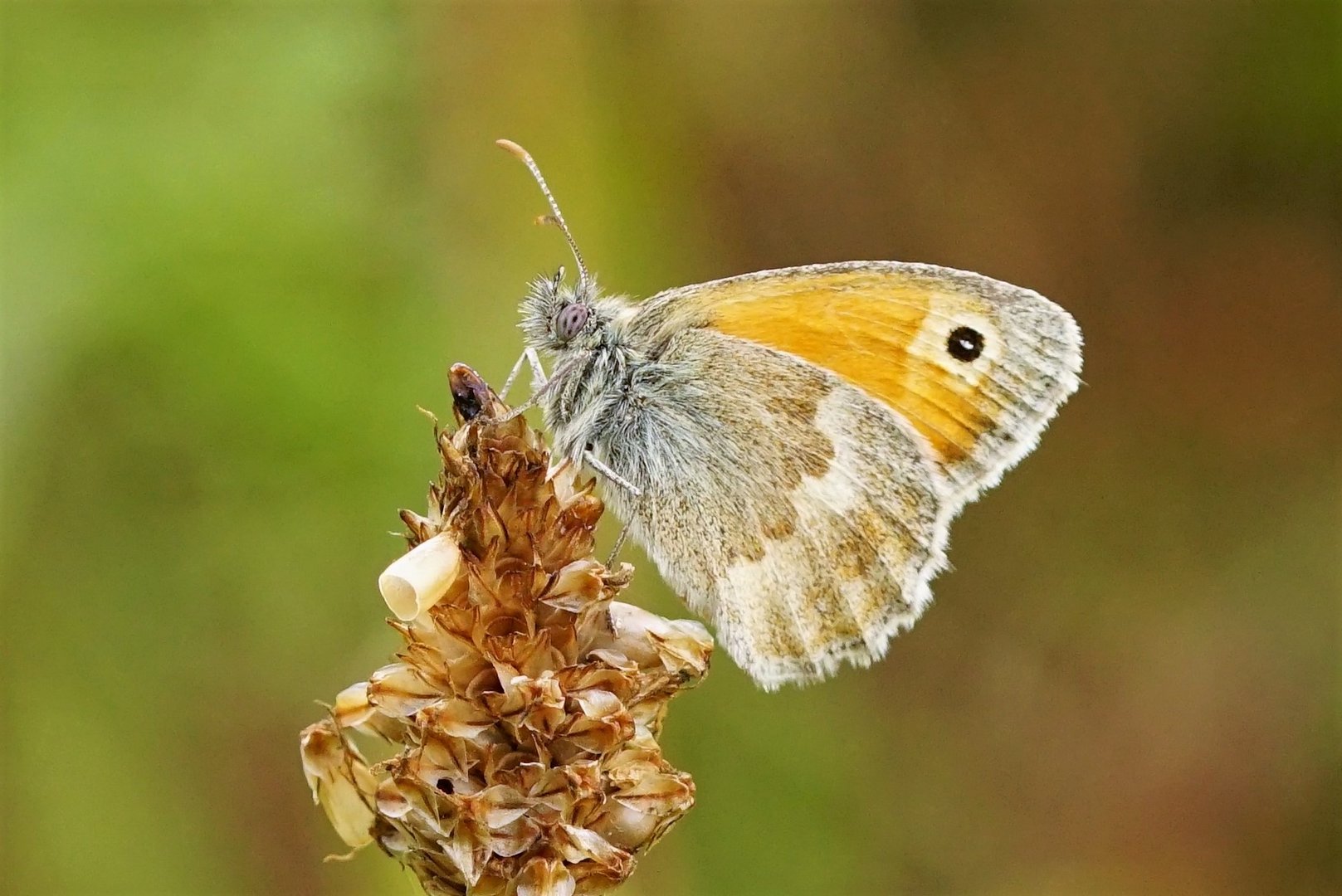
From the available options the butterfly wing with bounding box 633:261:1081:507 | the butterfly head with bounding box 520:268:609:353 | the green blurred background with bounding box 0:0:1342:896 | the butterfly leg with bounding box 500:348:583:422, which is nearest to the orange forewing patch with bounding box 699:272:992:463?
the butterfly wing with bounding box 633:261:1081:507

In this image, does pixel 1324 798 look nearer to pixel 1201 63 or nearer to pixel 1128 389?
pixel 1128 389

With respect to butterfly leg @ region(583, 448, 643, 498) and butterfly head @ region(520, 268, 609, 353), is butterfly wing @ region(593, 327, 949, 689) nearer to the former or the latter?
butterfly leg @ region(583, 448, 643, 498)

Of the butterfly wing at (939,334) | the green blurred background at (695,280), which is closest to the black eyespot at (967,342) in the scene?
the butterfly wing at (939,334)

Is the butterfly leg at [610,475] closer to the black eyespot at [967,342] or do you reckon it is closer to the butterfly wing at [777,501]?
the butterfly wing at [777,501]

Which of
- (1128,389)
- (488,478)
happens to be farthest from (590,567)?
(1128,389)

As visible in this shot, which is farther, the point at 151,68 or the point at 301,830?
the point at 151,68

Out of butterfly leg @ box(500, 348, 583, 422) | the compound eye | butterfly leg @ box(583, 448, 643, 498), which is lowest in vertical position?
butterfly leg @ box(583, 448, 643, 498)

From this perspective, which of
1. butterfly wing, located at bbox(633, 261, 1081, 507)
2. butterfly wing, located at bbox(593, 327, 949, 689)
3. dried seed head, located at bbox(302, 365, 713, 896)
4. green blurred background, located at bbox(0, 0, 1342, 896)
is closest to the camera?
dried seed head, located at bbox(302, 365, 713, 896)

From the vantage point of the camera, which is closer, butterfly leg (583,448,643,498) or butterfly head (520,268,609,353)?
butterfly leg (583,448,643,498)
